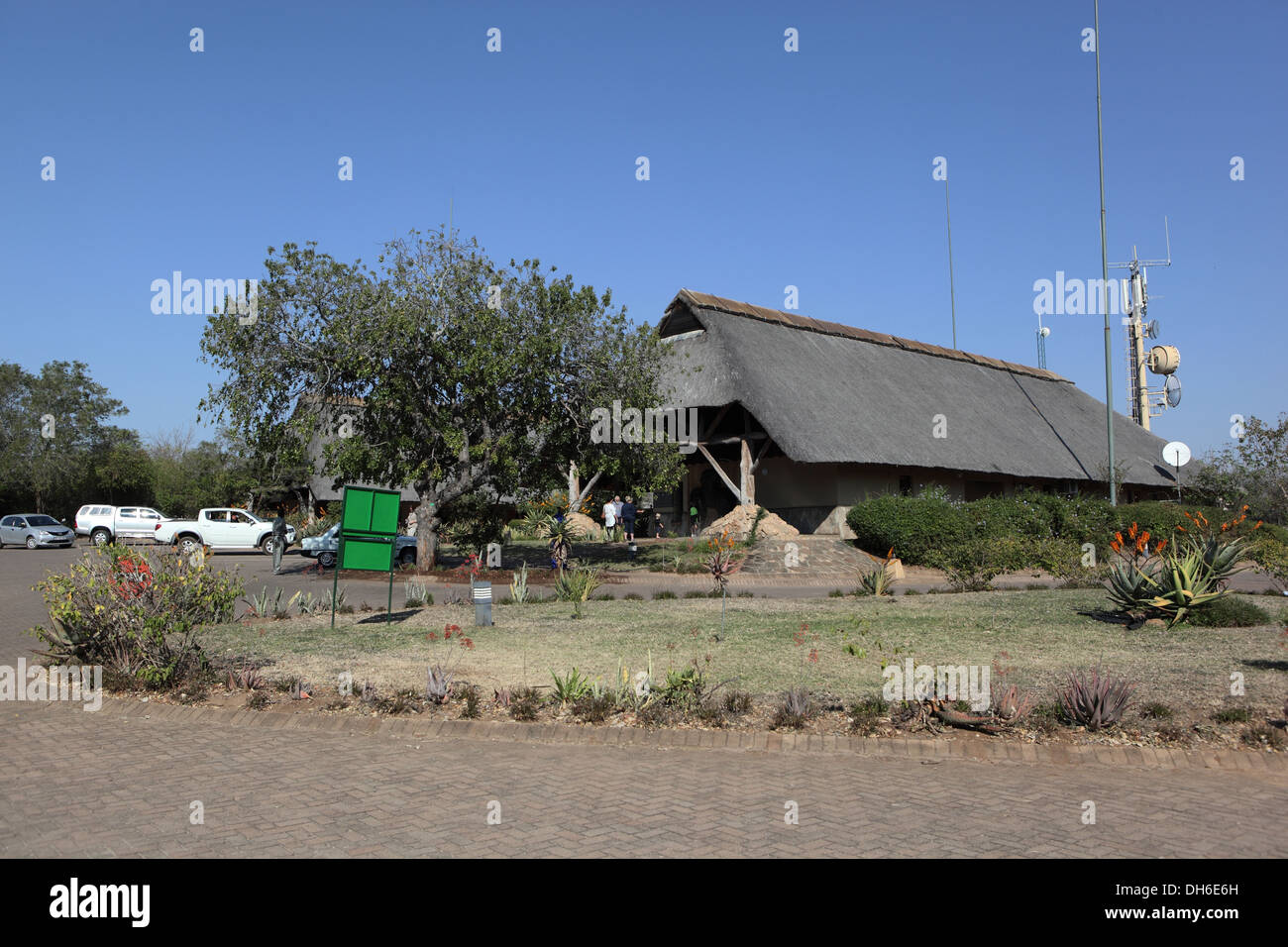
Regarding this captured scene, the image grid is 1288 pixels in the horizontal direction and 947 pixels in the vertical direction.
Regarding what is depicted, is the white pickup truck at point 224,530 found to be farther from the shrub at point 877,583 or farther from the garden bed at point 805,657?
the shrub at point 877,583

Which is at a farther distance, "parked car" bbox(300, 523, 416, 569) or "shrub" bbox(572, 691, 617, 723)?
"parked car" bbox(300, 523, 416, 569)

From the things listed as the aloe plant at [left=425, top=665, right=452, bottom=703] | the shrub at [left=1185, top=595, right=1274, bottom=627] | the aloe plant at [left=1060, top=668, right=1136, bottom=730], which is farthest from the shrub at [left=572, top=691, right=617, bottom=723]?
the shrub at [left=1185, top=595, right=1274, bottom=627]

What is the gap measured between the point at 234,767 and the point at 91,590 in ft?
13.5

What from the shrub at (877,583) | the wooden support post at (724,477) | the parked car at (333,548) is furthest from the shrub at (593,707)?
the wooden support post at (724,477)

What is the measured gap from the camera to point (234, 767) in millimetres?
6871

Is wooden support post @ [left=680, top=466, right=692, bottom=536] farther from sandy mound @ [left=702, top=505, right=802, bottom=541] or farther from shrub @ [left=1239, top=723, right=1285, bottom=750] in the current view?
shrub @ [left=1239, top=723, right=1285, bottom=750]

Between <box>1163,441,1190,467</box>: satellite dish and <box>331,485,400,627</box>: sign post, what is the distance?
32042mm

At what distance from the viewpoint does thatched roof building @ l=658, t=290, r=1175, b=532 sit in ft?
95.3

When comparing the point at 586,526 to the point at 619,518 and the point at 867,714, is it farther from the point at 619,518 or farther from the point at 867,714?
the point at 867,714

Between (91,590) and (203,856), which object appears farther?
(91,590)

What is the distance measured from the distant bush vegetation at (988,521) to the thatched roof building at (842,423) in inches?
94.3

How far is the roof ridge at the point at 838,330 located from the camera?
32.5 metres

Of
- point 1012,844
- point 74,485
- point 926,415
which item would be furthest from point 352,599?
point 74,485
